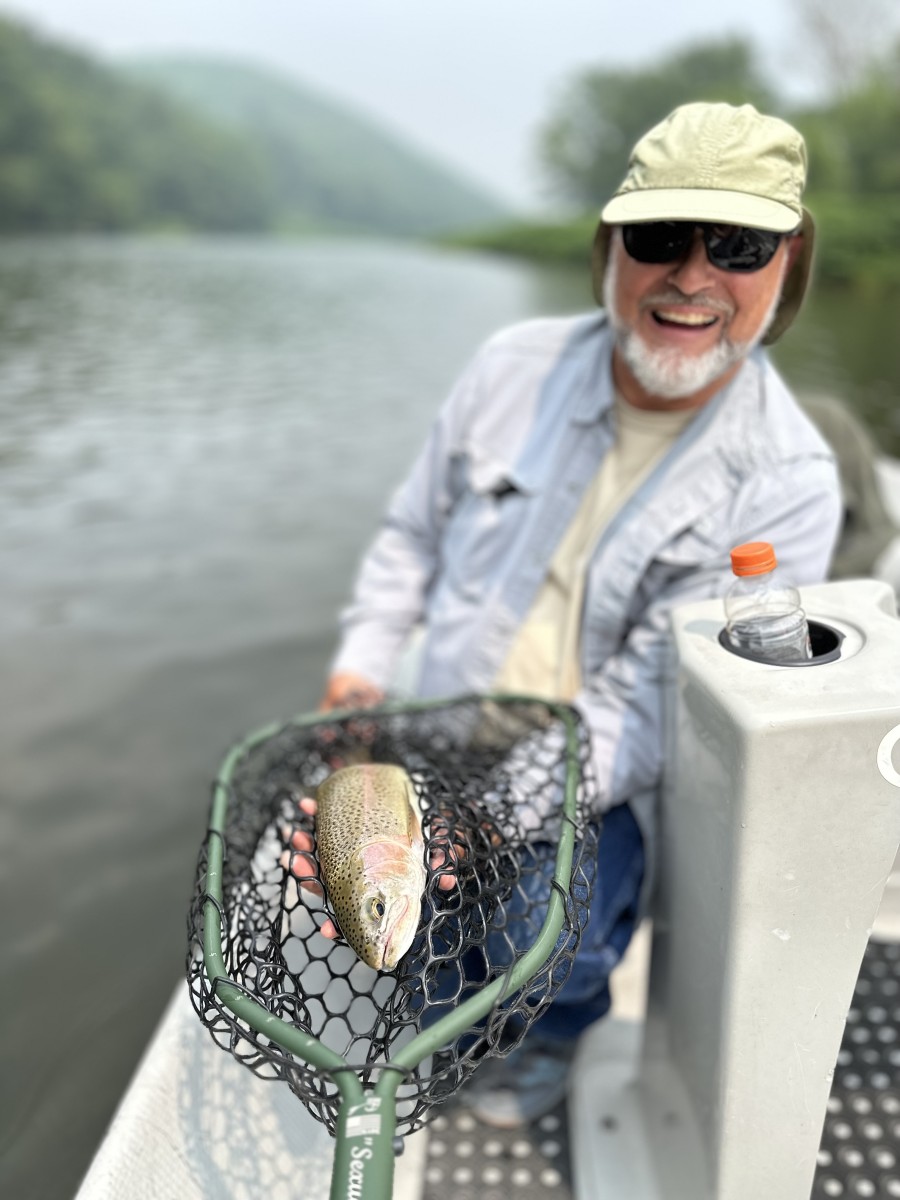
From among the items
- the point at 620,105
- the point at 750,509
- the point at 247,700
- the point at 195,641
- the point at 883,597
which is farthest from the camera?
the point at 620,105

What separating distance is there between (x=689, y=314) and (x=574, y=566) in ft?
1.91

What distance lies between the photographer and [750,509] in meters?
1.88

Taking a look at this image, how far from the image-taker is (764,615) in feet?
4.43

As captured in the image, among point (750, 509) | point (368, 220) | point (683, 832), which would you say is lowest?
point (368, 220)

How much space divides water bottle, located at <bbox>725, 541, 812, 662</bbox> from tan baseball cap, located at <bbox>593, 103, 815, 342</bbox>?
645mm

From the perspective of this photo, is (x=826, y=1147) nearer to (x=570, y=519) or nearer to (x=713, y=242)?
(x=570, y=519)

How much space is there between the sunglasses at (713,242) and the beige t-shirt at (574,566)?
0.36 metres

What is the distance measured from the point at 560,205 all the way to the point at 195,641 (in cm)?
7486

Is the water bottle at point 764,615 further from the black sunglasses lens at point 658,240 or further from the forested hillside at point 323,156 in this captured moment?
the forested hillside at point 323,156

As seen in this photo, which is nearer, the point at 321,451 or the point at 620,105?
the point at 321,451

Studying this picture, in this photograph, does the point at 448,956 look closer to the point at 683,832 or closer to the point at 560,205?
the point at 683,832

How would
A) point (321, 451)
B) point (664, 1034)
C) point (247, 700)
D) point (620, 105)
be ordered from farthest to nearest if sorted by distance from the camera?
1. point (620, 105)
2. point (321, 451)
3. point (247, 700)
4. point (664, 1034)

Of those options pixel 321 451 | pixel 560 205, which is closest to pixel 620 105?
pixel 560 205

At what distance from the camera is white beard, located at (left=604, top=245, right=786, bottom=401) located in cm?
181
